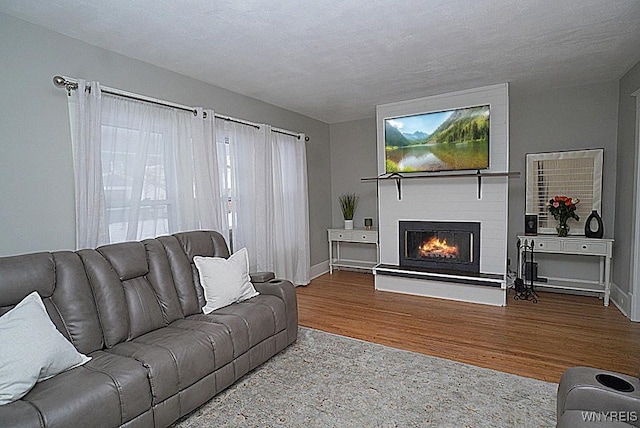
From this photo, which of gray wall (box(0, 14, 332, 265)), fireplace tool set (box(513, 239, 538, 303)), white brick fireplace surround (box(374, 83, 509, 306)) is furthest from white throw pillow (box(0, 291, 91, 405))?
fireplace tool set (box(513, 239, 538, 303))

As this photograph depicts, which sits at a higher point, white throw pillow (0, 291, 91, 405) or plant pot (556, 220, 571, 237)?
plant pot (556, 220, 571, 237)

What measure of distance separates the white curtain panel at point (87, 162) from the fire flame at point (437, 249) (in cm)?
379

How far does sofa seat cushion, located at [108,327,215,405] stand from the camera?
189cm

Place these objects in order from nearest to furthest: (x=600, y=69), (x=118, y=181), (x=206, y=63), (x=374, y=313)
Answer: (x=118, y=181), (x=206, y=63), (x=600, y=69), (x=374, y=313)

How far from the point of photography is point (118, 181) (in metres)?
2.84

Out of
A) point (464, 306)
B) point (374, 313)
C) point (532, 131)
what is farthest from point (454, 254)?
A: point (532, 131)

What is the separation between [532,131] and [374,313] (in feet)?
10.5

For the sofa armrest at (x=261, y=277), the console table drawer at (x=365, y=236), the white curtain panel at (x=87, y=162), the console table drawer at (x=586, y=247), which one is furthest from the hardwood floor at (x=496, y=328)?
the white curtain panel at (x=87, y=162)

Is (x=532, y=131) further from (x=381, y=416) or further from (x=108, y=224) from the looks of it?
(x=108, y=224)

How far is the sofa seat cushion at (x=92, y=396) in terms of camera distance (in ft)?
4.88

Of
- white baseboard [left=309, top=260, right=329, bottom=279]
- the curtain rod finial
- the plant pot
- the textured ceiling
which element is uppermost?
the textured ceiling

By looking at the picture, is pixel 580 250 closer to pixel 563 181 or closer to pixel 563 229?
pixel 563 229

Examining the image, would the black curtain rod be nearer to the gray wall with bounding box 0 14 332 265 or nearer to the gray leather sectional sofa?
the gray wall with bounding box 0 14 332 265

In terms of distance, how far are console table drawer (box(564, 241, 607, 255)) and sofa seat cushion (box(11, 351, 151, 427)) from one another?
14.6ft
